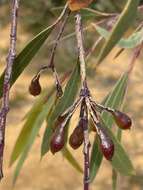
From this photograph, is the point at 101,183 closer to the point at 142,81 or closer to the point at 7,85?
the point at 142,81

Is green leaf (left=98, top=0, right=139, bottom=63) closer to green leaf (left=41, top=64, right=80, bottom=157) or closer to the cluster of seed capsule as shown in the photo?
the cluster of seed capsule

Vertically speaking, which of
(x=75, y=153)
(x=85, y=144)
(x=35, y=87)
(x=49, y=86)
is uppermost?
(x=49, y=86)

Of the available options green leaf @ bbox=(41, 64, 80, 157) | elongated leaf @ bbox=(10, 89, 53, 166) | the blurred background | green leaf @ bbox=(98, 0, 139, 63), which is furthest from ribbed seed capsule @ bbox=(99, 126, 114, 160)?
the blurred background

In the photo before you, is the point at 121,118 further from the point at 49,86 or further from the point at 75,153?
the point at 49,86

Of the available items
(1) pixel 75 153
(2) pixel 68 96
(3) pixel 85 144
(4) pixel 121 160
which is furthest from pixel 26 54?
(1) pixel 75 153

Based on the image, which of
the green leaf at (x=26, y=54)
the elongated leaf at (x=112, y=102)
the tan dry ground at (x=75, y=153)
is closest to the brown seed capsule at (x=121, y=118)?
the green leaf at (x=26, y=54)

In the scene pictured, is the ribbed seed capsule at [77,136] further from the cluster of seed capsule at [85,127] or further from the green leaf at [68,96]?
the green leaf at [68,96]
